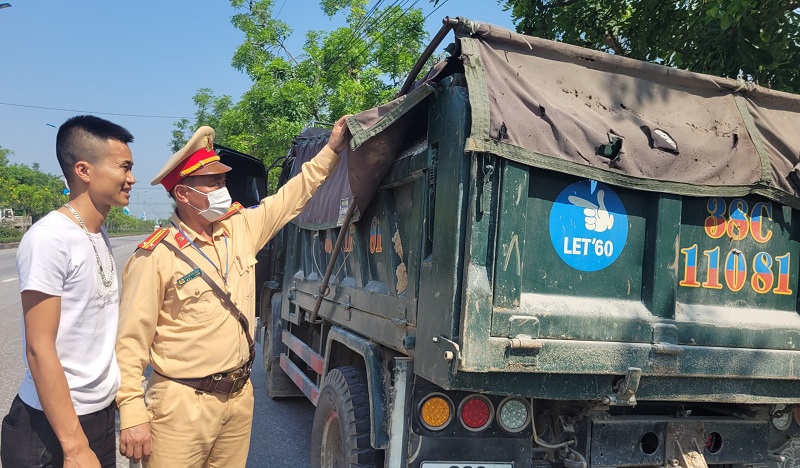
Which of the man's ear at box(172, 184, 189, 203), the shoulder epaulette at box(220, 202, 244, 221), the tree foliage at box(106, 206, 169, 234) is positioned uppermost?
the tree foliage at box(106, 206, 169, 234)

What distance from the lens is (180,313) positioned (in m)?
2.76

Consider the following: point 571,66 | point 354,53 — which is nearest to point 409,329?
point 571,66

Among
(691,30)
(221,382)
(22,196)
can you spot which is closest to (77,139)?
(221,382)

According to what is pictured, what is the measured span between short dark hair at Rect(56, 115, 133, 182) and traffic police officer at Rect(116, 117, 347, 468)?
1.44 feet

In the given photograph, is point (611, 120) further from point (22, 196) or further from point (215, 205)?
point (22, 196)

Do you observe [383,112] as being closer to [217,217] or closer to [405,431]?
[217,217]

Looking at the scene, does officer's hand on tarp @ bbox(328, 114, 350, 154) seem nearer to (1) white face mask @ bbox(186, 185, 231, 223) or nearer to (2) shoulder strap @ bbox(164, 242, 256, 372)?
(1) white face mask @ bbox(186, 185, 231, 223)

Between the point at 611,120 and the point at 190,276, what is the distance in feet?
6.43

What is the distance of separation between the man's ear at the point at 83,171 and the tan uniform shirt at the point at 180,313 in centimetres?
46

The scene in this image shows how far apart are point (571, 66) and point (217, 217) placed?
175cm

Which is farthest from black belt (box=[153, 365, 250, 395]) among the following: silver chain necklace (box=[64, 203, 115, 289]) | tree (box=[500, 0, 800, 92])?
tree (box=[500, 0, 800, 92])

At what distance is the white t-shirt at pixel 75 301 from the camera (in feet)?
6.92

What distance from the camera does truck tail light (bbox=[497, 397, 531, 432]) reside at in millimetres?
2832

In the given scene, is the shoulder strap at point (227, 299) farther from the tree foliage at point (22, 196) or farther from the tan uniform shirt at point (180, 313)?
the tree foliage at point (22, 196)
